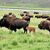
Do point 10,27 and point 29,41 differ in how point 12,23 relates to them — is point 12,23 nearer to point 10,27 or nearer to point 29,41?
point 10,27

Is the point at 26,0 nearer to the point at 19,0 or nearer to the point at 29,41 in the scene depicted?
the point at 19,0

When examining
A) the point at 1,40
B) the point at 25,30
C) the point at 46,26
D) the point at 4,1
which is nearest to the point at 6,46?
A: the point at 1,40

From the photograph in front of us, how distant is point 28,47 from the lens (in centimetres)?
1428

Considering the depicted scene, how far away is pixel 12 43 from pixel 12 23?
6343 mm

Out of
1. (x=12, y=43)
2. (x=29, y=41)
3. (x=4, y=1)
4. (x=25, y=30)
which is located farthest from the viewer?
(x=4, y=1)

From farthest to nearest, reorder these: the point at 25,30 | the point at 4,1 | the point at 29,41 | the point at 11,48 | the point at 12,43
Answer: the point at 4,1, the point at 25,30, the point at 29,41, the point at 12,43, the point at 11,48

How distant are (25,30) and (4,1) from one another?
6771 inches

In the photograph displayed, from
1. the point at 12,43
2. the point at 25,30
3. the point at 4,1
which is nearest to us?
the point at 12,43

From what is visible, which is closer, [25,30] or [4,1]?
[25,30]

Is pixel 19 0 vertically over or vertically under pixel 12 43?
under

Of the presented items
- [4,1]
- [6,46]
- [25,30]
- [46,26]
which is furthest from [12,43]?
[4,1]

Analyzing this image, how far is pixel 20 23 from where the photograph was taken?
21.1m

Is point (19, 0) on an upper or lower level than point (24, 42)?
lower

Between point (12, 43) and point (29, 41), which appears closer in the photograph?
point (12, 43)
